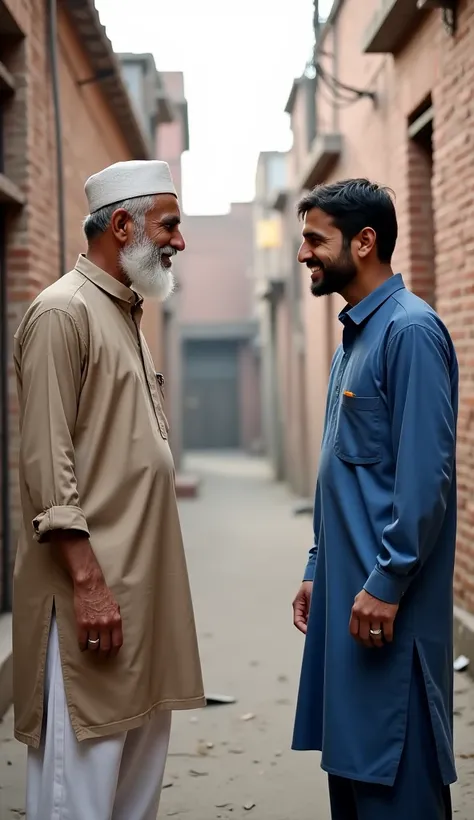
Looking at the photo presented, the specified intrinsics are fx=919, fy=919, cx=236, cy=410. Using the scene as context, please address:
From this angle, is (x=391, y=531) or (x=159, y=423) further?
(x=159, y=423)

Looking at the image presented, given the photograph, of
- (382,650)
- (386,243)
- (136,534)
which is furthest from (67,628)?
(386,243)

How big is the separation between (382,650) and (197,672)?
614mm

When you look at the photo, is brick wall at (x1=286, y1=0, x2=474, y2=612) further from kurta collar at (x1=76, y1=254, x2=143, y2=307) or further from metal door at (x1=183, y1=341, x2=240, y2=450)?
metal door at (x1=183, y1=341, x2=240, y2=450)

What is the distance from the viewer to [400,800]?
220 cm

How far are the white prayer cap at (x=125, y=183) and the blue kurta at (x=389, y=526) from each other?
69 cm

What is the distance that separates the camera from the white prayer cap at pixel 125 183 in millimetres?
2562

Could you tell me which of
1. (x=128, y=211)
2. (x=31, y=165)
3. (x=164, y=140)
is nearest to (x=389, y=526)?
(x=128, y=211)

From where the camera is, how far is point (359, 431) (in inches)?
90.0

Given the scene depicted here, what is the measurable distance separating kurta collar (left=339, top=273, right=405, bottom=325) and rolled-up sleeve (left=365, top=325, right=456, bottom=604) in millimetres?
188

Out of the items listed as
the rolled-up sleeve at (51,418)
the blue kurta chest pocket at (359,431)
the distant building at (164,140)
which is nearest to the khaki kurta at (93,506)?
the rolled-up sleeve at (51,418)

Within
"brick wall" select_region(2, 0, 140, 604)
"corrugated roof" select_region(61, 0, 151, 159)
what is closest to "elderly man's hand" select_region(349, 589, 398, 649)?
"brick wall" select_region(2, 0, 140, 604)

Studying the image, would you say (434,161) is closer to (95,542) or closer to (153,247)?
(153,247)

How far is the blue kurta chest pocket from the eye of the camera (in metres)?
2.26

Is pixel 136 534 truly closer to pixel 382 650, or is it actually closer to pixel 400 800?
pixel 382 650
